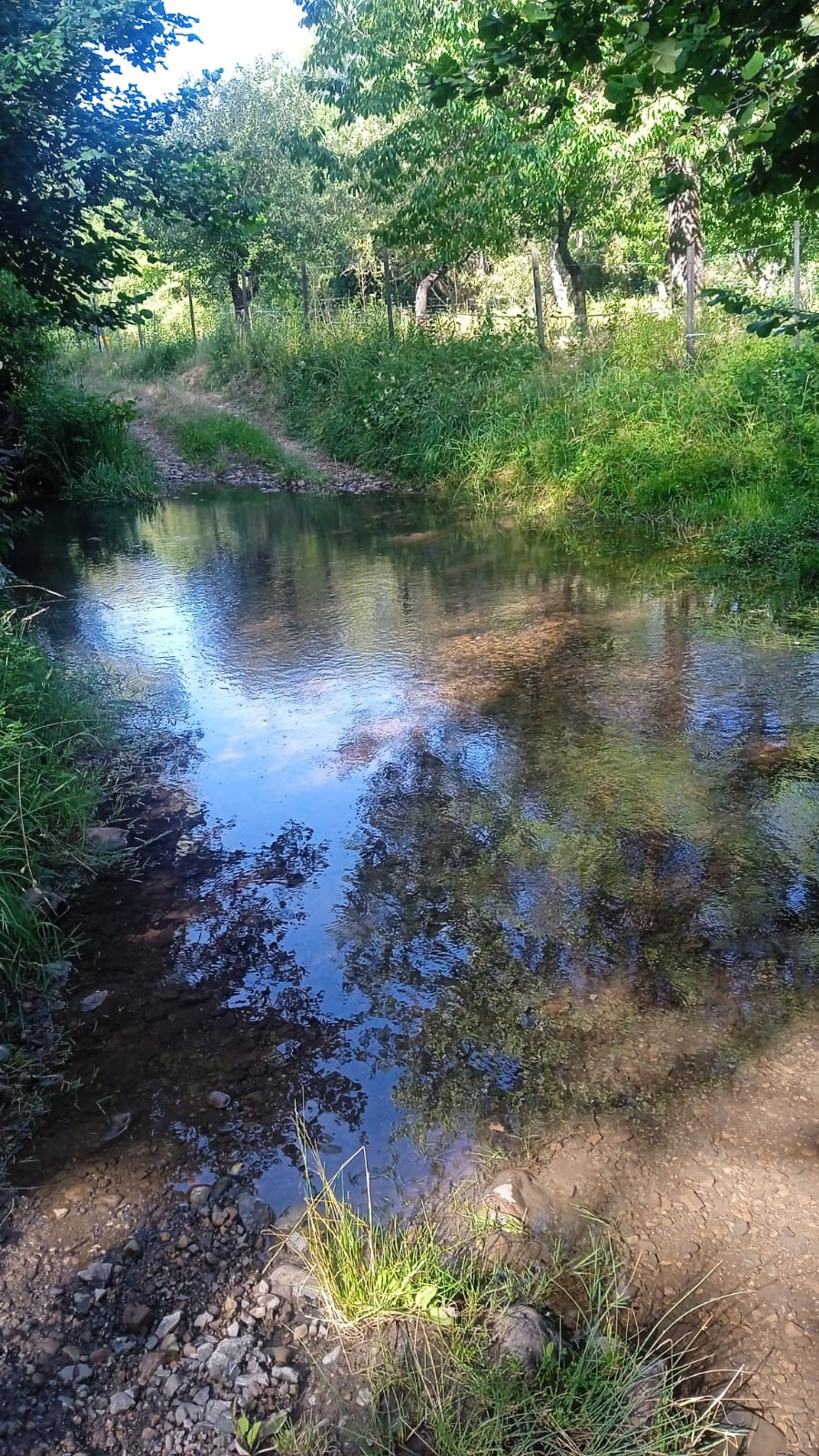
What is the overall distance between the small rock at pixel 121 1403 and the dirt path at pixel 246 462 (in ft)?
40.7

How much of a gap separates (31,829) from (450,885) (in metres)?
1.65

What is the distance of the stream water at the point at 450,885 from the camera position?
2.94 meters

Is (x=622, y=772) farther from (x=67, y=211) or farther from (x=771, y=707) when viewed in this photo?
(x=67, y=211)

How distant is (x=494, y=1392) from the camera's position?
6.57 feet

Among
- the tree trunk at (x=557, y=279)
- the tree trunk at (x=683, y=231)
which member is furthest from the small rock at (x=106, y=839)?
the tree trunk at (x=557, y=279)

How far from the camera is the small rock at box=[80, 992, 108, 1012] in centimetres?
340

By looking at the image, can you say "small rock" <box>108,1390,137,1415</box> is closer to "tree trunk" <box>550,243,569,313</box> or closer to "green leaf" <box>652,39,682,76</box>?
"green leaf" <box>652,39,682,76</box>

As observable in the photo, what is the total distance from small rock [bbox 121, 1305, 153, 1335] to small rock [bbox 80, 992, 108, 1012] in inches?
49.2

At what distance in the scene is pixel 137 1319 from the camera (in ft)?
7.39

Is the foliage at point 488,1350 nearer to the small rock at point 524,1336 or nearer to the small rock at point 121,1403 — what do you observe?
the small rock at point 524,1336

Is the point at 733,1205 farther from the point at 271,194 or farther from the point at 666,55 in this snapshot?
the point at 271,194

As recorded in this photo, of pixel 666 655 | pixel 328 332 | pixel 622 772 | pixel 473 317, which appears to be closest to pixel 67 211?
pixel 666 655

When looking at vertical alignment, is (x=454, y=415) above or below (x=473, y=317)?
below

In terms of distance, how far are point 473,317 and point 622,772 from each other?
39.3 ft
